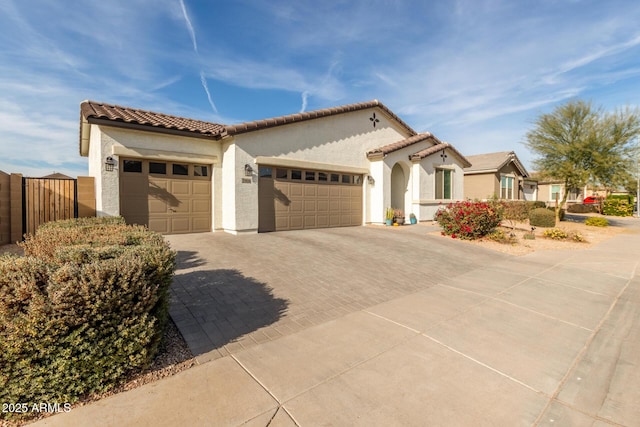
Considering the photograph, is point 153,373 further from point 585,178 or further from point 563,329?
point 585,178

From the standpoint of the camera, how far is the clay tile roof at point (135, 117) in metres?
8.95

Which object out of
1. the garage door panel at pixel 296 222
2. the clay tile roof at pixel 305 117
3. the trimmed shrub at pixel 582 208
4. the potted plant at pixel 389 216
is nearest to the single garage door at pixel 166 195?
the clay tile roof at pixel 305 117

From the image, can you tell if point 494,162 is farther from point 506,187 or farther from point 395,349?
point 395,349

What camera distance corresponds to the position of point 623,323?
15.3 feet

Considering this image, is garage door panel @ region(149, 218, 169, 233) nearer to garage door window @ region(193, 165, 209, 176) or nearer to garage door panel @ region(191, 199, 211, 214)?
garage door panel @ region(191, 199, 211, 214)

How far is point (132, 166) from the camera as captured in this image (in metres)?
9.74

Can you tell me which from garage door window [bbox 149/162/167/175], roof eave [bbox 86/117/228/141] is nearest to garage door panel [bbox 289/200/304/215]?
roof eave [bbox 86/117/228/141]

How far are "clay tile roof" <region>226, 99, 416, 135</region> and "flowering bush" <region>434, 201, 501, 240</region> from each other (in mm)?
6909

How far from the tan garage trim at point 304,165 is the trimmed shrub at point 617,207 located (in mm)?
30107

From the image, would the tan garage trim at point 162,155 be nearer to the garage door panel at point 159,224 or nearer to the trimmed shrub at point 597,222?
the garage door panel at point 159,224

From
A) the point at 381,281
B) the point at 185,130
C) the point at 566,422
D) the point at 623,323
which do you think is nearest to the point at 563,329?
the point at 623,323

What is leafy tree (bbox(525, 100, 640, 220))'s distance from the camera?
59.4 feet

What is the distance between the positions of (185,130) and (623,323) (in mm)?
12140

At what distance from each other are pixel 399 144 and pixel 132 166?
1257cm
